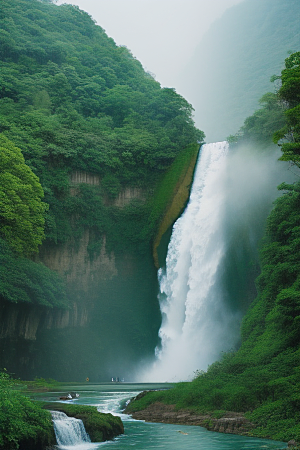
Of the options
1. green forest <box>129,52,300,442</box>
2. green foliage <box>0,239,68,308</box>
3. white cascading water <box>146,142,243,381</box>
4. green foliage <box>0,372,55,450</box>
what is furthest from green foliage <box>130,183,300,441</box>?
green foliage <box>0,239,68,308</box>

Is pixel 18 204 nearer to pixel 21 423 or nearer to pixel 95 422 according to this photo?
pixel 95 422

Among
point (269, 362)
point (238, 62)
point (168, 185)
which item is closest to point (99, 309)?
point (168, 185)

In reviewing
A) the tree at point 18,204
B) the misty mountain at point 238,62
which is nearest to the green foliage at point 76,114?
the tree at point 18,204

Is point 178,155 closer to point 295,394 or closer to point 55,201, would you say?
point 55,201

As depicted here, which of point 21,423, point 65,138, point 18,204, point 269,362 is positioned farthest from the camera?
point 65,138

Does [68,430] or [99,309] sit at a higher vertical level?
[99,309]

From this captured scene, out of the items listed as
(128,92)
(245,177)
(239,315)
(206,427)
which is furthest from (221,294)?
(128,92)

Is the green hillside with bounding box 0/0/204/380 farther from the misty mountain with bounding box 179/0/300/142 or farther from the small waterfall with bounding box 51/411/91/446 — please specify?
the misty mountain with bounding box 179/0/300/142
